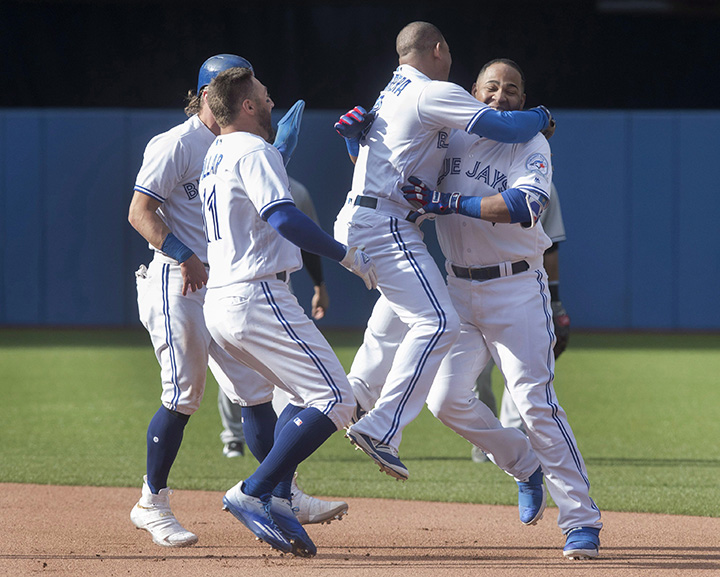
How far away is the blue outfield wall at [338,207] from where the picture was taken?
52.5ft

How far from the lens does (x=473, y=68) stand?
21312 millimetres

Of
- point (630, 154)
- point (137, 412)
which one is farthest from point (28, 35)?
point (137, 412)

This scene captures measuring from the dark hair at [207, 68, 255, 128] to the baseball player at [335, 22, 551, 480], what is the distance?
18.4 inches

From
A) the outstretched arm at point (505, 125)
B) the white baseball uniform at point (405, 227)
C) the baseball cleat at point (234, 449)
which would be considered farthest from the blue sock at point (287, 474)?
the baseball cleat at point (234, 449)

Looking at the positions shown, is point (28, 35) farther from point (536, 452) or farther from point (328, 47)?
point (536, 452)

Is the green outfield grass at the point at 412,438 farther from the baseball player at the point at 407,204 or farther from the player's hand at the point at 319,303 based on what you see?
the baseball player at the point at 407,204

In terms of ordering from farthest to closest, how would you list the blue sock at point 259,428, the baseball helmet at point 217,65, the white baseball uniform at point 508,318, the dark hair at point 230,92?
the blue sock at point 259,428, the baseball helmet at point 217,65, the white baseball uniform at point 508,318, the dark hair at point 230,92

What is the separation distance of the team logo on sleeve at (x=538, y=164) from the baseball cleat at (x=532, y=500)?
1.31 meters

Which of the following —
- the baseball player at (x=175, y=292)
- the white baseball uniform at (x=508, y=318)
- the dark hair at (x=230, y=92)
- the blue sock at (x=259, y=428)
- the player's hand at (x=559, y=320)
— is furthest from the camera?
the player's hand at (x=559, y=320)

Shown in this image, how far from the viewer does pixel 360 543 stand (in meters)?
4.34

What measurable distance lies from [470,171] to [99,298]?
12927mm

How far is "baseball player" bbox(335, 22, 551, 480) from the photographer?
13.0ft

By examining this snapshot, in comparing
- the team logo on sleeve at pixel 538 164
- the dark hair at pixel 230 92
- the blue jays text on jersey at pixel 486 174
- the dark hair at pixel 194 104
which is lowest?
the blue jays text on jersey at pixel 486 174

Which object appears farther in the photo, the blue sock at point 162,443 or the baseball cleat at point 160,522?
the blue sock at point 162,443
